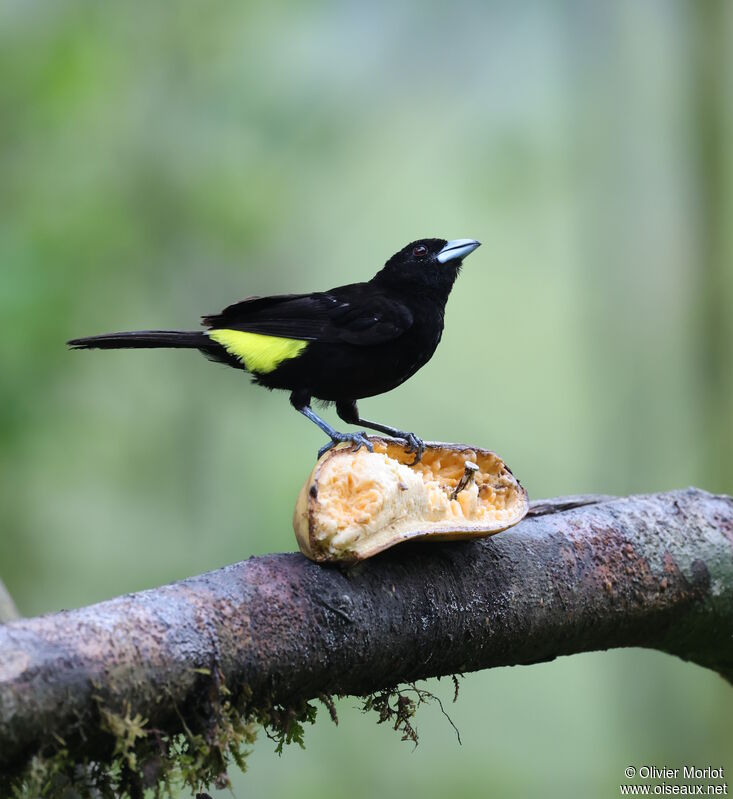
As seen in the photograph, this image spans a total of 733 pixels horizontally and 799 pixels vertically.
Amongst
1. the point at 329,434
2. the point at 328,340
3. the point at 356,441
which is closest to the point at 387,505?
the point at 356,441

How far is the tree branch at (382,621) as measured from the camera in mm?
1543

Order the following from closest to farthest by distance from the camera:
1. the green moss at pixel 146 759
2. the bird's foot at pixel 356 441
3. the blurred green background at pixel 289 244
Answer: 1. the green moss at pixel 146 759
2. the bird's foot at pixel 356 441
3. the blurred green background at pixel 289 244

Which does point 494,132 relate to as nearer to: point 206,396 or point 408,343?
point 206,396

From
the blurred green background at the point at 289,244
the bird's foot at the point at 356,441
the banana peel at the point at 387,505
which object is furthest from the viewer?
the blurred green background at the point at 289,244

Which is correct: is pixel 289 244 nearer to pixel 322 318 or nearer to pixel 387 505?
pixel 322 318

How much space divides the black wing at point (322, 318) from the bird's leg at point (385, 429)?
12.1 inches

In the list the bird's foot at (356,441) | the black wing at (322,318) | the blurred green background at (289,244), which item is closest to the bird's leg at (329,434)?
the bird's foot at (356,441)

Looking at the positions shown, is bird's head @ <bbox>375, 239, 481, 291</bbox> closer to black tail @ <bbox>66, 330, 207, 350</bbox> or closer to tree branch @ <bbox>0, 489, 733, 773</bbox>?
black tail @ <bbox>66, 330, 207, 350</bbox>

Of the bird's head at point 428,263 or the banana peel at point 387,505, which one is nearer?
the banana peel at point 387,505

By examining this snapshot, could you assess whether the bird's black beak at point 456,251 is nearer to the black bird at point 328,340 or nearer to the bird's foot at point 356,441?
the black bird at point 328,340

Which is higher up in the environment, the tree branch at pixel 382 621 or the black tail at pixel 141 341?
the black tail at pixel 141 341

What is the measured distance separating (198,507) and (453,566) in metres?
4.51

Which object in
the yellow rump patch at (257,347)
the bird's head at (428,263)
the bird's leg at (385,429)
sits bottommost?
the bird's leg at (385,429)

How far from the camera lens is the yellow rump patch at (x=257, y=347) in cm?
353
